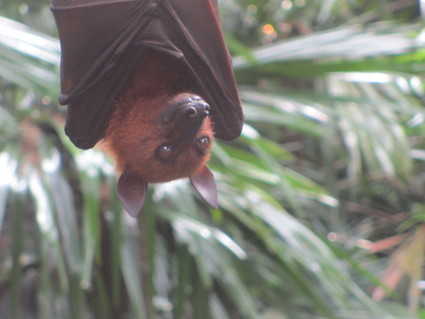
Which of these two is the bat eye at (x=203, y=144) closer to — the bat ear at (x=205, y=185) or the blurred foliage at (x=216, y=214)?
the bat ear at (x=205, y=185)

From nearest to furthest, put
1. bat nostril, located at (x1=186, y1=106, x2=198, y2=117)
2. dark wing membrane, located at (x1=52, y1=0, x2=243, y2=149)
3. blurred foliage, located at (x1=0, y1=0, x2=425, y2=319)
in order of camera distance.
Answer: bat nostril, located at (x1=186, y1=106, x2=198, y2=117), dark wing membrane, located at (x1=52, y1=0, x2=243, y2=149), blurred foliage, located at (x1=0, y1=0, x2=425, y2=319)

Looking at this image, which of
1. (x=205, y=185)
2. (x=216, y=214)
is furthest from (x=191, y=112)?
(x=216, y=214)

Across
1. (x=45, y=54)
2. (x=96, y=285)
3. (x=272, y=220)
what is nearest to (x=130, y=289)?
(x=96, y=285)

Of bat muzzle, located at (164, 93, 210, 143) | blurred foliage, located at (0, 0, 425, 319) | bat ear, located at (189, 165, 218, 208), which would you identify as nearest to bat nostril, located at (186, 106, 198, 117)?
bat muzzle, located at (164, 93, 210, 143)

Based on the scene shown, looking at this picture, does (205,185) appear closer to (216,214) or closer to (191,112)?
(191,112)

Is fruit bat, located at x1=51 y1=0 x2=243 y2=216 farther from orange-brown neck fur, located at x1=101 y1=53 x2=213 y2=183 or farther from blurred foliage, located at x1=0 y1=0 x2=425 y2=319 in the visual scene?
blurred foliage, located at x1=0 y1=0 x2=425 y2=319

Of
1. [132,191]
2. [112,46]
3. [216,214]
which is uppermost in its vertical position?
[112,46]
